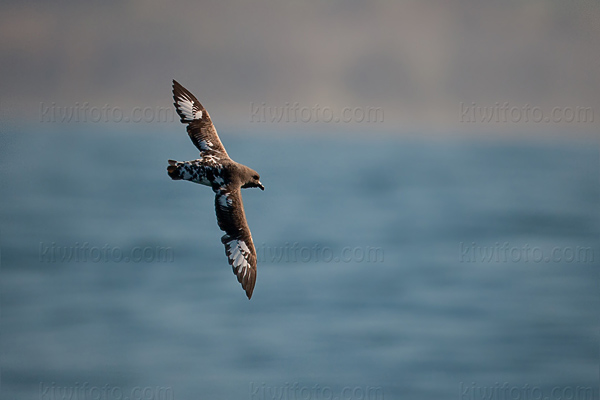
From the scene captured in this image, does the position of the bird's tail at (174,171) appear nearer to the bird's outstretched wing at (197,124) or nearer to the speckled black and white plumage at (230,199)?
the speckled black and white plumage at (230,199)

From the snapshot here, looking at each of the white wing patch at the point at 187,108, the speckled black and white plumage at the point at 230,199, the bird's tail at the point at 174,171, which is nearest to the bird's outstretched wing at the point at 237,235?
the speckled black and white plumage at the point at 230,199

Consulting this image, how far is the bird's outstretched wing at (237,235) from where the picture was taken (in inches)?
1065

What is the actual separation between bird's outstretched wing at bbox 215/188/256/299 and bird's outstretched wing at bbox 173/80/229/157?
1.87 m

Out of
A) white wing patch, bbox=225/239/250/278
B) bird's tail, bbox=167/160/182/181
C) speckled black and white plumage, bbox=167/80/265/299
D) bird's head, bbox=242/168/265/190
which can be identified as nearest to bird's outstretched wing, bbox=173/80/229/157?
speckled black and white plumage, bbox=167/80/265/299

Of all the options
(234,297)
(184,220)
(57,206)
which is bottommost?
(234,297)

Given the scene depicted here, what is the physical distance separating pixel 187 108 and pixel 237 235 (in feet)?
16.0

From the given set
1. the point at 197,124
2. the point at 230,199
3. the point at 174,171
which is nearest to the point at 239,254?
the point at 230,199

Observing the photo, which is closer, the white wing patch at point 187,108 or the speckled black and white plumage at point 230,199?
the speckled black and white plumage at point 230,199

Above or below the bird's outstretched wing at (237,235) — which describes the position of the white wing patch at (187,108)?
above

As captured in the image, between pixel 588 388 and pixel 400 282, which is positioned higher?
pixel 400 282

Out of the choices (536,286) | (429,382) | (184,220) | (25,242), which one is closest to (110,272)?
(25,242)

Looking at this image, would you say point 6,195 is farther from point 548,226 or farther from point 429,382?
point 429,382

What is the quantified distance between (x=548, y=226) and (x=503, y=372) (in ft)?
192

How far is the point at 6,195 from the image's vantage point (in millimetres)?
171125
